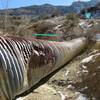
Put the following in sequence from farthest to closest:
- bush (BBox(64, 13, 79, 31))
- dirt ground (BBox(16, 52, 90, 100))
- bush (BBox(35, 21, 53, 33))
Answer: bush (BBox(35, 21, 53, 33)) → bush (BBox(64, 13, 79, 31)) → dirt ground (BBox(16, 52, 90, 100))

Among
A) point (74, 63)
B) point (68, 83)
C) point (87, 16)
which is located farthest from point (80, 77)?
point (87, 16)

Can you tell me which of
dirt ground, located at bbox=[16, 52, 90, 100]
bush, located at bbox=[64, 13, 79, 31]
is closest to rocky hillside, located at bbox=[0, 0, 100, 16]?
bush, located at bbox=[64, 13, 79, 31]

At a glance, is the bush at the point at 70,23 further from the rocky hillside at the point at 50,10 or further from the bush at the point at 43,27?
the rocky hillside at the point at 50,10

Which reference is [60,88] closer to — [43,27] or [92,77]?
[92,77]

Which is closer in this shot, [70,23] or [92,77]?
[92,77]

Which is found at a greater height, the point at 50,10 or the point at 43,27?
the point at 43,27

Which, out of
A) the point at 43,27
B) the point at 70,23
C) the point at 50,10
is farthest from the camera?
the point at 50,10

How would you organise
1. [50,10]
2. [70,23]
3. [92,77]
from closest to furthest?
[92,77] < [70,23] < [50,10]

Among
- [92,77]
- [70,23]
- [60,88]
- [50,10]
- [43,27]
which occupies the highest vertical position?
[92,77]

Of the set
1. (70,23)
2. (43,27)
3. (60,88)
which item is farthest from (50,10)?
(60,88)

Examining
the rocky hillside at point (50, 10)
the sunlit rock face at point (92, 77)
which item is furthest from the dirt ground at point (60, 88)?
the rocky hillside at point (50, 10)

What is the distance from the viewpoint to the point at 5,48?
2248 mm

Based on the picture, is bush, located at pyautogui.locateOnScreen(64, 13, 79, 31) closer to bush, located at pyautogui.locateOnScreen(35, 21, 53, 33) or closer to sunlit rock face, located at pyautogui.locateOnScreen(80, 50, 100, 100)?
bush, located at pyautogui.locateOnScreen(35, 21, 53, 33)

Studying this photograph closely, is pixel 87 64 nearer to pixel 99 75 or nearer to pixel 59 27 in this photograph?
pixel 99 75
